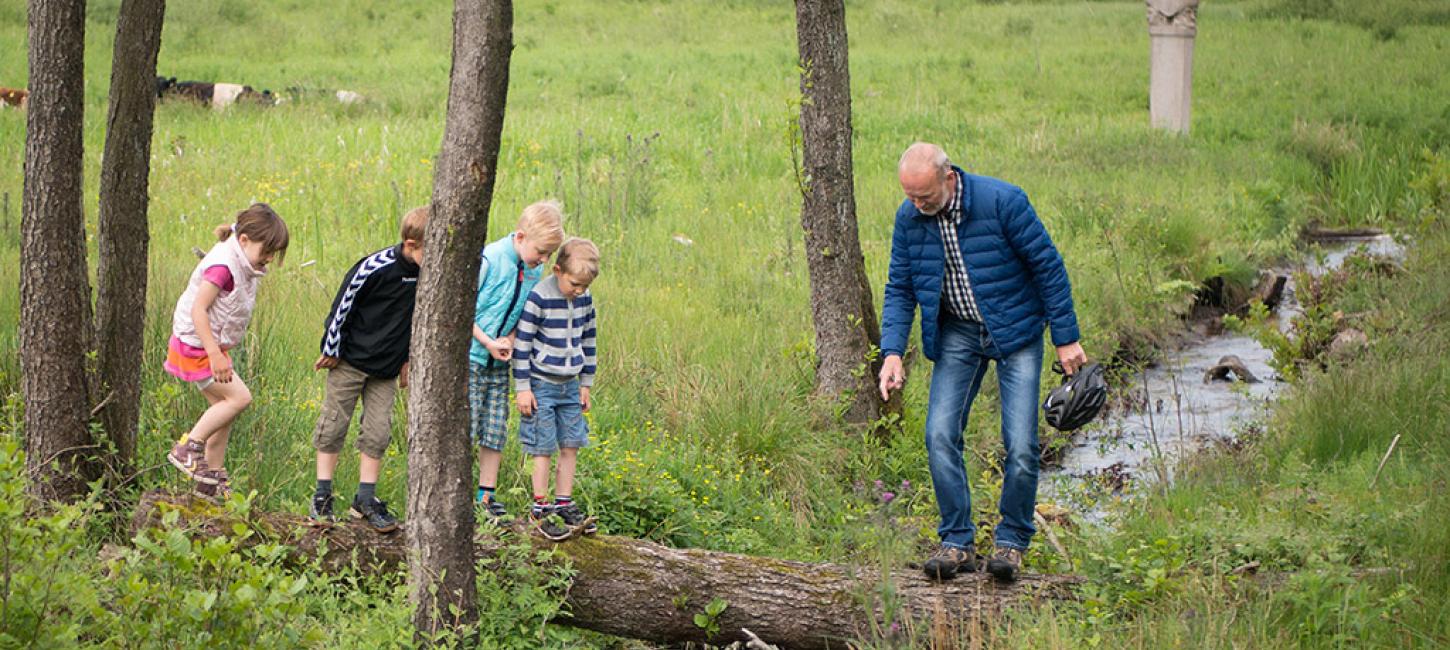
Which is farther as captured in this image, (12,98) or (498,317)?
(12,98)

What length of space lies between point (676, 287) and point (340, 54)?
18088mm

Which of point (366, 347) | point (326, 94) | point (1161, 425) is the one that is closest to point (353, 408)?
point (366, 347)

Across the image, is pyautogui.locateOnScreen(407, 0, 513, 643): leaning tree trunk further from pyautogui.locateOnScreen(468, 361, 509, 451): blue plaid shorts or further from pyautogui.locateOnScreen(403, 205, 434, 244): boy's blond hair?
pyautogui.locateOnScreen(468, 361, 509, 451): blue plaid shorts

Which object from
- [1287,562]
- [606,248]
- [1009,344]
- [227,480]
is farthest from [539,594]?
[606,248]

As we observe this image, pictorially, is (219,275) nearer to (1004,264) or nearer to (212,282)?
(212,282)

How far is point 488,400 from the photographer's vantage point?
668cm

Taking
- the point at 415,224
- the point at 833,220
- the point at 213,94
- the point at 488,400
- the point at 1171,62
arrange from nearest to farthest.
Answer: the point at 415,224 → the point at 488,400 → the point at 833,220 → the point at 213,94 → the point at 1171,62

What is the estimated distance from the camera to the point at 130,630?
4.21 meters

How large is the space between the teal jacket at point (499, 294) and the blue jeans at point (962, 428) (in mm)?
1924

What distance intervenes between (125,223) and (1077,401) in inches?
164

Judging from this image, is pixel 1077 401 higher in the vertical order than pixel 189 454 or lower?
higher

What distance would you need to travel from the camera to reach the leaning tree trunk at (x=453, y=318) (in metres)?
5.06

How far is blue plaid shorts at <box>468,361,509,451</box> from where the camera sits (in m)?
6.63

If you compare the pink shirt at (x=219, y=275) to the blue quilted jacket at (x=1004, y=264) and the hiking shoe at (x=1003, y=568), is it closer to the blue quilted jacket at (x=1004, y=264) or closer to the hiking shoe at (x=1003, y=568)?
the blue quilted jacket at (x=1004, y=264)
